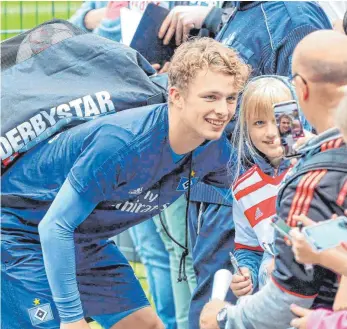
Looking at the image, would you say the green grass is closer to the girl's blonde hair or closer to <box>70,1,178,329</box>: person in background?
<box>70,1,178,329</box>: person in background

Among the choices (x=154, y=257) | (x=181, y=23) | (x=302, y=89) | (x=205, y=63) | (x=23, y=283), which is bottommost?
(x=154, y=257)

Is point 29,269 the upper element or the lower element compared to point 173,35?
lower

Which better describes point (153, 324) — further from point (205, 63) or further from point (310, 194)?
point (310, 194)

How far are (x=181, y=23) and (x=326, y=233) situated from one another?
230 centimetres

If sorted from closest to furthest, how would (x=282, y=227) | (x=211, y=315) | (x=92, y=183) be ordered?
1. (x=282, y=227)
2. (x=211, y=315)
3. (x=92, y=183)

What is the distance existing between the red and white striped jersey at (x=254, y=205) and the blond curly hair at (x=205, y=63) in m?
0.35

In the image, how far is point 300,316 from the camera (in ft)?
9.09

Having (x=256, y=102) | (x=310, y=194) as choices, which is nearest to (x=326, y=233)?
(x=310, y=194)

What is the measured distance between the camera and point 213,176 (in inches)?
165

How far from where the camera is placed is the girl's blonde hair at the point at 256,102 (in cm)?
389

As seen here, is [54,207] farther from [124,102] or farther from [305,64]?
[305,64]

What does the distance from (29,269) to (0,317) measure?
233 millimetres

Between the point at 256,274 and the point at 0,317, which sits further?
the point at 0,317

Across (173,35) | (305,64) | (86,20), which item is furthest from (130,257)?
(305,64)
